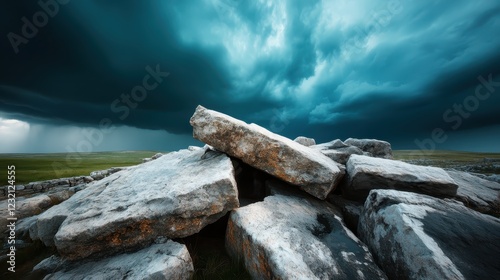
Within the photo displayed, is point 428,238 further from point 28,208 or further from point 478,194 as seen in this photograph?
point 28,208

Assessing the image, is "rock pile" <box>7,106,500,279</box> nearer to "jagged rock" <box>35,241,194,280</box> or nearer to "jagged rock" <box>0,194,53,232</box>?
"jagged rock" <box>35,241,194,280</box>

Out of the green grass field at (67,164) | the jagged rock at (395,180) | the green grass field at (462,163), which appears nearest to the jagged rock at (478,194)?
the jagged rock at (395,180)

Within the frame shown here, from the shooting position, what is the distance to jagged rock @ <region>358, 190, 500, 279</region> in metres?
3.38

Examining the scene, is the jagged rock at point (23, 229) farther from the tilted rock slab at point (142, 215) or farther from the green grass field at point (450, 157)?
the green grass field at point (450, 157)

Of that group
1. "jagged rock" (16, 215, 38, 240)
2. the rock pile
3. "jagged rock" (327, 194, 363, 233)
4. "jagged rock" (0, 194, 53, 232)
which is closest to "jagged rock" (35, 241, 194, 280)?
the rock pile

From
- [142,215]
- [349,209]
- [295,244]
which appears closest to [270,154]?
[295,244]

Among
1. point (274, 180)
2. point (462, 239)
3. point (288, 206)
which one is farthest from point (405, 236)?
point (274, 180)

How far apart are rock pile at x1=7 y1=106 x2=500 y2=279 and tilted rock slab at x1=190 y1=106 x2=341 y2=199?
1.1 inches

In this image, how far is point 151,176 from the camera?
21.8 feet

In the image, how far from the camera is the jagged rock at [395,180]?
620cm

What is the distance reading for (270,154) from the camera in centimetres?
604

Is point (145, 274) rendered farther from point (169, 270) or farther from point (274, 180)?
point (274, 180)

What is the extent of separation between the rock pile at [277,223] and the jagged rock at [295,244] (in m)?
0.02

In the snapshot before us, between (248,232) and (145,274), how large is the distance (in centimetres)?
197
